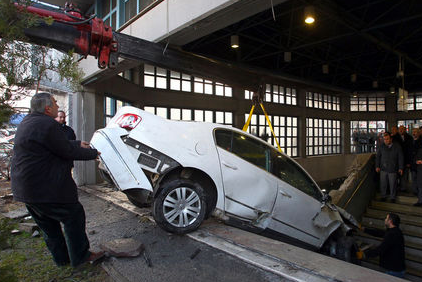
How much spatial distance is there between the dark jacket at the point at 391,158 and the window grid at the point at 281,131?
30.9 ft

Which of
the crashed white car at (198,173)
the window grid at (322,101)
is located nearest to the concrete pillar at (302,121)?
the window grid at (322,101)

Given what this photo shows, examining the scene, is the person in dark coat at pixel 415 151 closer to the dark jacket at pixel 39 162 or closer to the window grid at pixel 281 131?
the dark jacket at pixel 39 162

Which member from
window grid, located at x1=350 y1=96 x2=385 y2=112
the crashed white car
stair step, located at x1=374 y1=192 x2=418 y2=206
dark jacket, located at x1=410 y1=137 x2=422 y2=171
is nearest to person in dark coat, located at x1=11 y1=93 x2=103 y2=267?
the crashed white car

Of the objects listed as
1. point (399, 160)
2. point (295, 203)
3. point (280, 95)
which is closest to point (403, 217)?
point (399, 160)

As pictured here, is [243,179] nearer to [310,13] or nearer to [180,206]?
[180,206]

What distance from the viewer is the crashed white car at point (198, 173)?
148 inches

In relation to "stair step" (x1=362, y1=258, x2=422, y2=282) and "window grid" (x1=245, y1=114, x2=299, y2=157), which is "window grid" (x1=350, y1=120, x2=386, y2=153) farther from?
"stair step" (x1=362, y1=258, x2=422, y2=282)

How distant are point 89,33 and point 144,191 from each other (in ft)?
8.71

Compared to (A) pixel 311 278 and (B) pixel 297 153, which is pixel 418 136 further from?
(B) pixel 297 153

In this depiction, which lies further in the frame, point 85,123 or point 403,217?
point 85,123

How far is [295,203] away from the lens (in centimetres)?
460

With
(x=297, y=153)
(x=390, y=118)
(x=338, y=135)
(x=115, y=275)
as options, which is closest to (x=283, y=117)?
(x=297, y=153)

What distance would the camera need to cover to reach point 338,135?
2484cm

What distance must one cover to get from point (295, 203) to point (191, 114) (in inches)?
378
